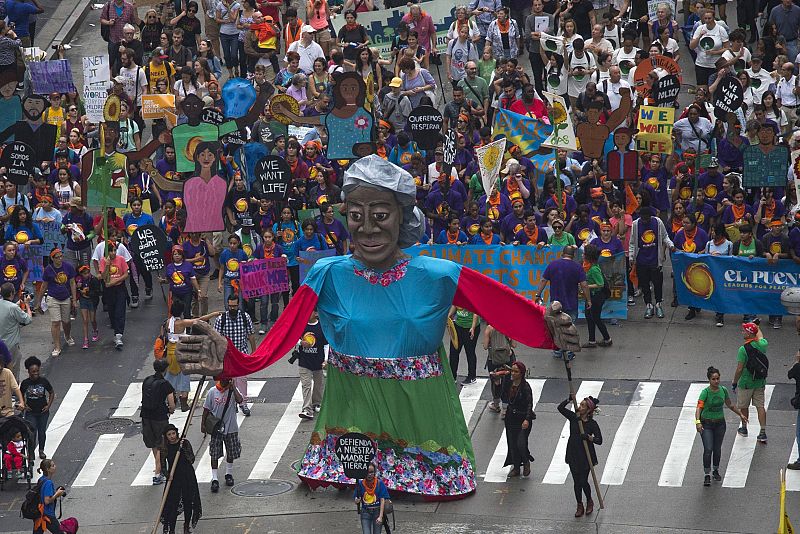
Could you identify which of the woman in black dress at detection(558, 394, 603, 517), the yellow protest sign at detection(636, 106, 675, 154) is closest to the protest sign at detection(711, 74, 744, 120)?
the yellow protest sign at detection(636, 106, 675, 154)

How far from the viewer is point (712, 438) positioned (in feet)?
62.2

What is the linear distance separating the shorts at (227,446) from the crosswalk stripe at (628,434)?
4305mm

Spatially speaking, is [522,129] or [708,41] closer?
[522,129]

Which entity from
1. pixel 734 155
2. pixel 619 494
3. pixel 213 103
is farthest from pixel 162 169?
pixel 619 494

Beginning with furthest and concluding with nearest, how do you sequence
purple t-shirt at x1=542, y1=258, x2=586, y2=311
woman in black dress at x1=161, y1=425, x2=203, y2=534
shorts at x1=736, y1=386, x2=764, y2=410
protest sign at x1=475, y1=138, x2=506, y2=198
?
protest sign at x1=475, y1=138, x2=506, y2=198, purple t-shirt at x1=542, y1=258, x2=586, y2=311, shorts at x1=736, y1=386, x2=764, y2=410, woman in black dress at x1=161, y1=425, x2=203, y2=534

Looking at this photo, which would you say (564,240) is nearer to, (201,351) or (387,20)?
(201,351)

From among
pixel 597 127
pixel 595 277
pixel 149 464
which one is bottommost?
pixel 149 464

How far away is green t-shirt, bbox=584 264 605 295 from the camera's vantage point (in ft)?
76.3

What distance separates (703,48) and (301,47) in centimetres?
728

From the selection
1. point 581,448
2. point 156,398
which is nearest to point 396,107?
point 156,398

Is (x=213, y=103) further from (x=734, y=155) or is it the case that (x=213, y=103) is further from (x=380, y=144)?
(x=734, y=155)

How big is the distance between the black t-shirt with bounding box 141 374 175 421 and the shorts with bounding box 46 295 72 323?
4.23 metres

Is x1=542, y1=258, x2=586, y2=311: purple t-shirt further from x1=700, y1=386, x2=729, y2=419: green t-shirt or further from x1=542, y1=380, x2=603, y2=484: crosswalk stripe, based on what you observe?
x1=700, y1=386, x2=729, y2=419: green t-shirt

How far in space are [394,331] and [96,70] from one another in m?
11.9
